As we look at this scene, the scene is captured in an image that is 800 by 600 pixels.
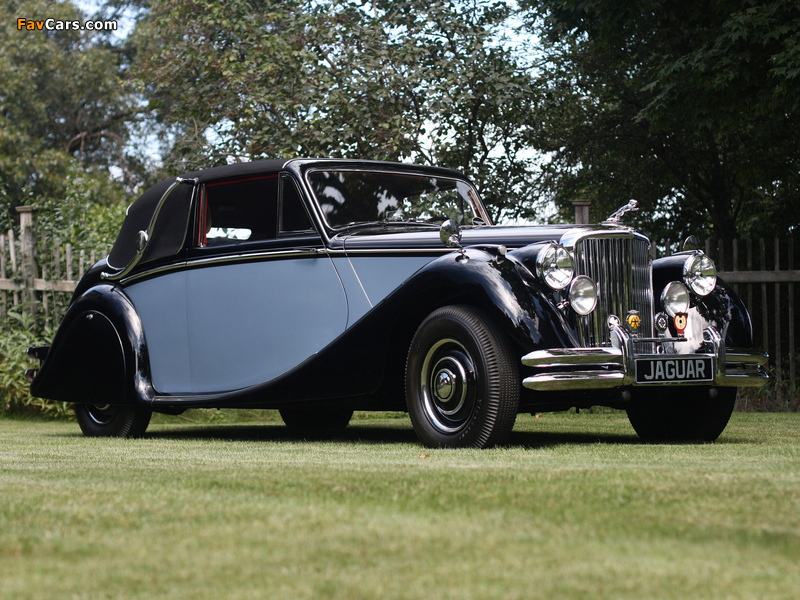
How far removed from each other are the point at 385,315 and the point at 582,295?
3.79 ft

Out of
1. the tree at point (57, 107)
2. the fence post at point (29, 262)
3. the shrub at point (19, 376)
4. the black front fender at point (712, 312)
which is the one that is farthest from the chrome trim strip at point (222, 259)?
the tree at point (57, 107)

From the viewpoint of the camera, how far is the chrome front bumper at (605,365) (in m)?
5.03

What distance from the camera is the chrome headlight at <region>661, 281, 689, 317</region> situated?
572cm

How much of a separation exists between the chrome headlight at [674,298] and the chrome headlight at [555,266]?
2.45 feet

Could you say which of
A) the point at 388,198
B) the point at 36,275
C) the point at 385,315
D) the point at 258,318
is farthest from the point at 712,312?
the point at 36,275

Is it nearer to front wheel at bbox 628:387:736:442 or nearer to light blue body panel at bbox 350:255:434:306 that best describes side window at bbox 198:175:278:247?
light blue body panel at bbox 350:255:434:306

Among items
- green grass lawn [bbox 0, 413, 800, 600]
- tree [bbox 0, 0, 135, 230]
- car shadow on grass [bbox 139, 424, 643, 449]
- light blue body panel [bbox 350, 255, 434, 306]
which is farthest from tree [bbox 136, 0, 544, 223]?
tree [bbox 0, 0, 135, 230]

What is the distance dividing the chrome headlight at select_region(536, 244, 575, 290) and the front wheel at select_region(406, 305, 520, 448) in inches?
14.7

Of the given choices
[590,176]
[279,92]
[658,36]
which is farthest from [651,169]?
[279,92]

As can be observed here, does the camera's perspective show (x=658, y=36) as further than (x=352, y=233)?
Yes

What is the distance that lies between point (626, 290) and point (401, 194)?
75.8 inches

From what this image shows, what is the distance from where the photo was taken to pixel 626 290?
5.61 meters

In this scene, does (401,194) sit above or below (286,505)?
above

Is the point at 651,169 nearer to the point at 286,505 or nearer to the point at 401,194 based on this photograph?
the point at 401,194
